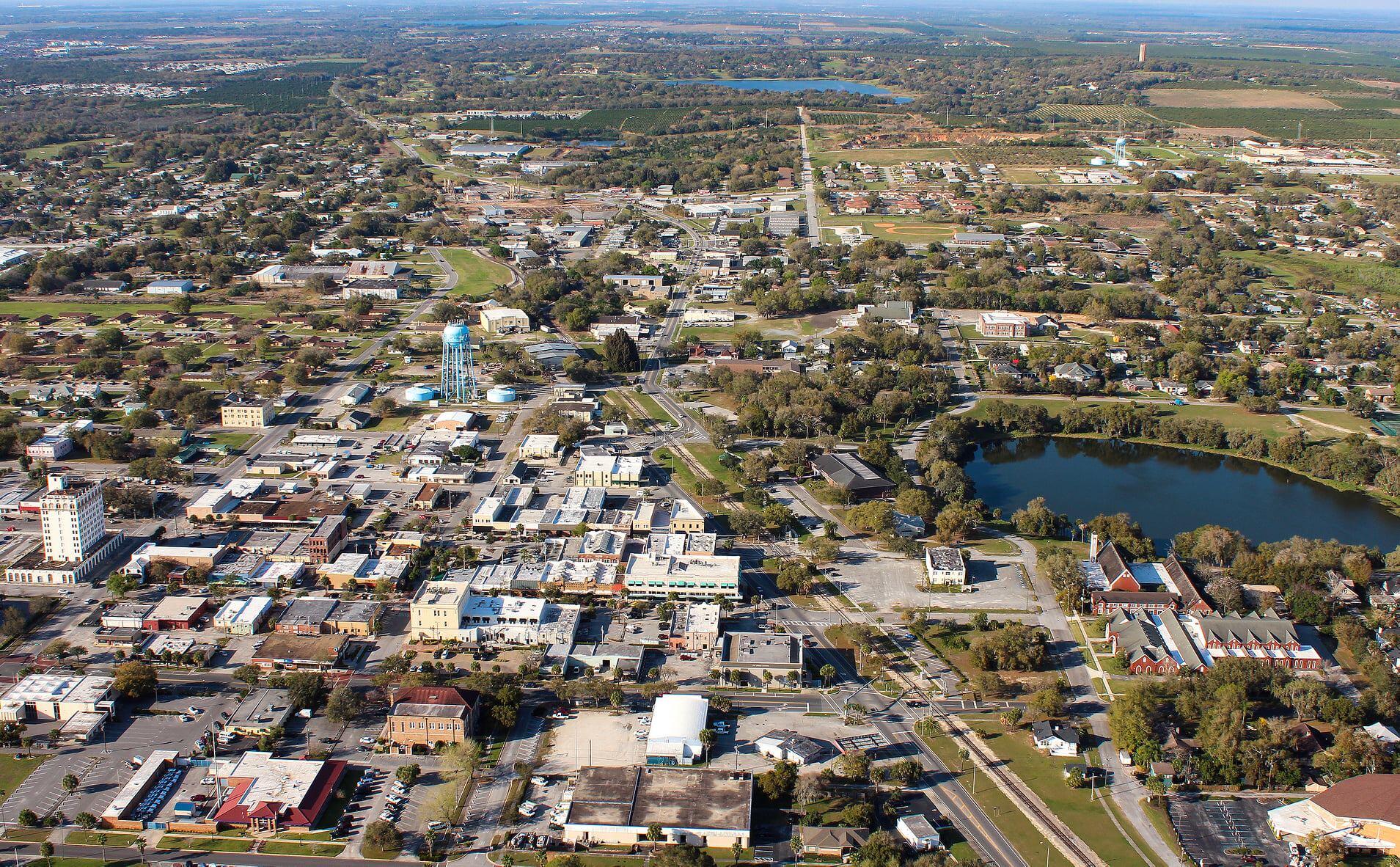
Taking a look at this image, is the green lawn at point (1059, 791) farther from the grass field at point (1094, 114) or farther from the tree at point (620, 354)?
the grass field at point (1094, 114)

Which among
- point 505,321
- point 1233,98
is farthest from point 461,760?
point 1233,98

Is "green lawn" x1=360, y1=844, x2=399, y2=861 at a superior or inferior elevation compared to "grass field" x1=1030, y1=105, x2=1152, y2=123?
inferior

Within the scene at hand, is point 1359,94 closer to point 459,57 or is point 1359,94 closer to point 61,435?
point 459,57

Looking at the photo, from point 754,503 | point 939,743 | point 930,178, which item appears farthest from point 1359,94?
point 939,743

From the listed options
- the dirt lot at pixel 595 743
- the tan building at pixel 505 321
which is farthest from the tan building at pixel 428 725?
the tan building at pixel 505 321

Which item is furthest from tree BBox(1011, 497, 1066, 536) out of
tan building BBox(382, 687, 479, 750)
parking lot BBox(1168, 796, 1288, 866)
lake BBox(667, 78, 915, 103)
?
lake BBox(667, 78, 915, 103)

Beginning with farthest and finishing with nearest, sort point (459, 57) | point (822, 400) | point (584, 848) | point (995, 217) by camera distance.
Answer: point (459, 57)
point (995, 217)
point (822, 400)
point (584, 848)

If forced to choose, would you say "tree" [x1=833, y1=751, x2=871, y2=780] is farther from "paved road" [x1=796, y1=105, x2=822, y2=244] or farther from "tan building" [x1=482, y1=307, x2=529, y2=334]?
"paved road" [x1=796, y1=105, x2=822, y2=244]
